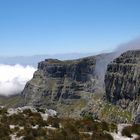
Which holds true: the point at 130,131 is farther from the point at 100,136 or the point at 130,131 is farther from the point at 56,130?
the point at 56,130

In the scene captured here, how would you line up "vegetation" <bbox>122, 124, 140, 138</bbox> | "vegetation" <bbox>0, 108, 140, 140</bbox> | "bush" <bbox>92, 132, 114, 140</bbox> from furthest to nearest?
"vegetation" <bbox>122, 124, 140, 138</bbox>, "vegetation" <bbox>0, 108, 140, 140</bbox>, "bush" <bbox>92, 132, 114, 140</bbox>

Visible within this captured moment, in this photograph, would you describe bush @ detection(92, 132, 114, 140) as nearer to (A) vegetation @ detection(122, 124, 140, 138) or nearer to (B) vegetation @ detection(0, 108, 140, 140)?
(B) vegetation @ detection(0, 108, 140, 140)

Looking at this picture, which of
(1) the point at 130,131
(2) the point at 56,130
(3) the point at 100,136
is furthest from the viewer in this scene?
(1) the point at 130,131

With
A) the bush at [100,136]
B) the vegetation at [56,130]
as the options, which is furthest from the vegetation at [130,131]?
the bush at [100,136]

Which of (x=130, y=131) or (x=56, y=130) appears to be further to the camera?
(x=130, y=131)

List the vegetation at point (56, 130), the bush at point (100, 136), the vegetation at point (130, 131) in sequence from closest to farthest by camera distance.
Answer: the bush at point (100, 136), the vegetation at point (56, 130), the vegetation at point (130, 131)

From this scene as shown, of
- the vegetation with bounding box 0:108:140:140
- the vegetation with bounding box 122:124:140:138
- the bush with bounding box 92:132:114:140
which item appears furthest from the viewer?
the vegetation with bounding box 122:124:140:138

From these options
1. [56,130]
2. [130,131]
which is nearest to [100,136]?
[56,130]

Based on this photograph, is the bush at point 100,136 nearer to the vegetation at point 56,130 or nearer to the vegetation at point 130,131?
the vegetation at point 56,130

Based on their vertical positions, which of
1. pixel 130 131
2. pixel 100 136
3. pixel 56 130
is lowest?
pixel 130 131

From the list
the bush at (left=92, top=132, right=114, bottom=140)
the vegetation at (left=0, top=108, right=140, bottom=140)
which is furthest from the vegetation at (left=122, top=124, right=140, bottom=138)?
the bush at (left=92, top=132, right=114, bottom=140)

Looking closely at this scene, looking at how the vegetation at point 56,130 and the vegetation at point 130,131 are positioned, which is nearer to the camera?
the vegetation at point 56,130

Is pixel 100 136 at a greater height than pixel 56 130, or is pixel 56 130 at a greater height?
pixel 100 136

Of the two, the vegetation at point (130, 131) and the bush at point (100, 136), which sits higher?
the bush at point (100, 136)
